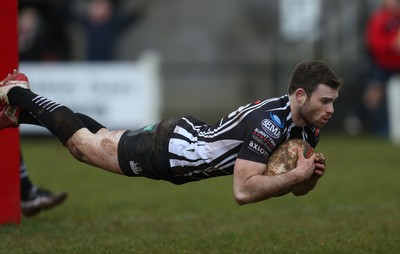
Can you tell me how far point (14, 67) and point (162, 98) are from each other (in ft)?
45.4

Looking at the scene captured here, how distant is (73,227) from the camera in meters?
9.20

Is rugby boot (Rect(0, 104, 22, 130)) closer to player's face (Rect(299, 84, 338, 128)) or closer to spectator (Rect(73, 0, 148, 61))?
player's face (Rect(299, 84, 338, 128))

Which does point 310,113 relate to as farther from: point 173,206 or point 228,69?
point 228,69

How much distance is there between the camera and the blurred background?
21406 mm

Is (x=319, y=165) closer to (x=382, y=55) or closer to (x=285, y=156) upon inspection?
(x=285, y=156)

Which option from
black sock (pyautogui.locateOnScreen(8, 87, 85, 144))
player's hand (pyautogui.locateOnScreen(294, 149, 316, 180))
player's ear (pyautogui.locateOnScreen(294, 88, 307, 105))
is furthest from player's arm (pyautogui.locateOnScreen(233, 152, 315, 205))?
black sock (pyautogui.locateOnScreen(8, 87, 85, 144))

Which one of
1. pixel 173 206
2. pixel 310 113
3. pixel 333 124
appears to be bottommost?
pixel 333 124

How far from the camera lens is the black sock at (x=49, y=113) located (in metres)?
7.96

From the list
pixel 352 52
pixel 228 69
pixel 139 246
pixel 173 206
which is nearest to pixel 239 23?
pixel 228 69

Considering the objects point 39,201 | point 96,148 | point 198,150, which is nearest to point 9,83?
point 96,148

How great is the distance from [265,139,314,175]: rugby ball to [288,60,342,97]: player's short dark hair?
39 cm

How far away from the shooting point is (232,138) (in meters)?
7.53

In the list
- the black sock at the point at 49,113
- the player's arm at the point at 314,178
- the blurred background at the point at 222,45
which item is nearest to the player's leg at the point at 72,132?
the black sock at the point at 49,113

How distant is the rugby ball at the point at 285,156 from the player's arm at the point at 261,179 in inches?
2.3
